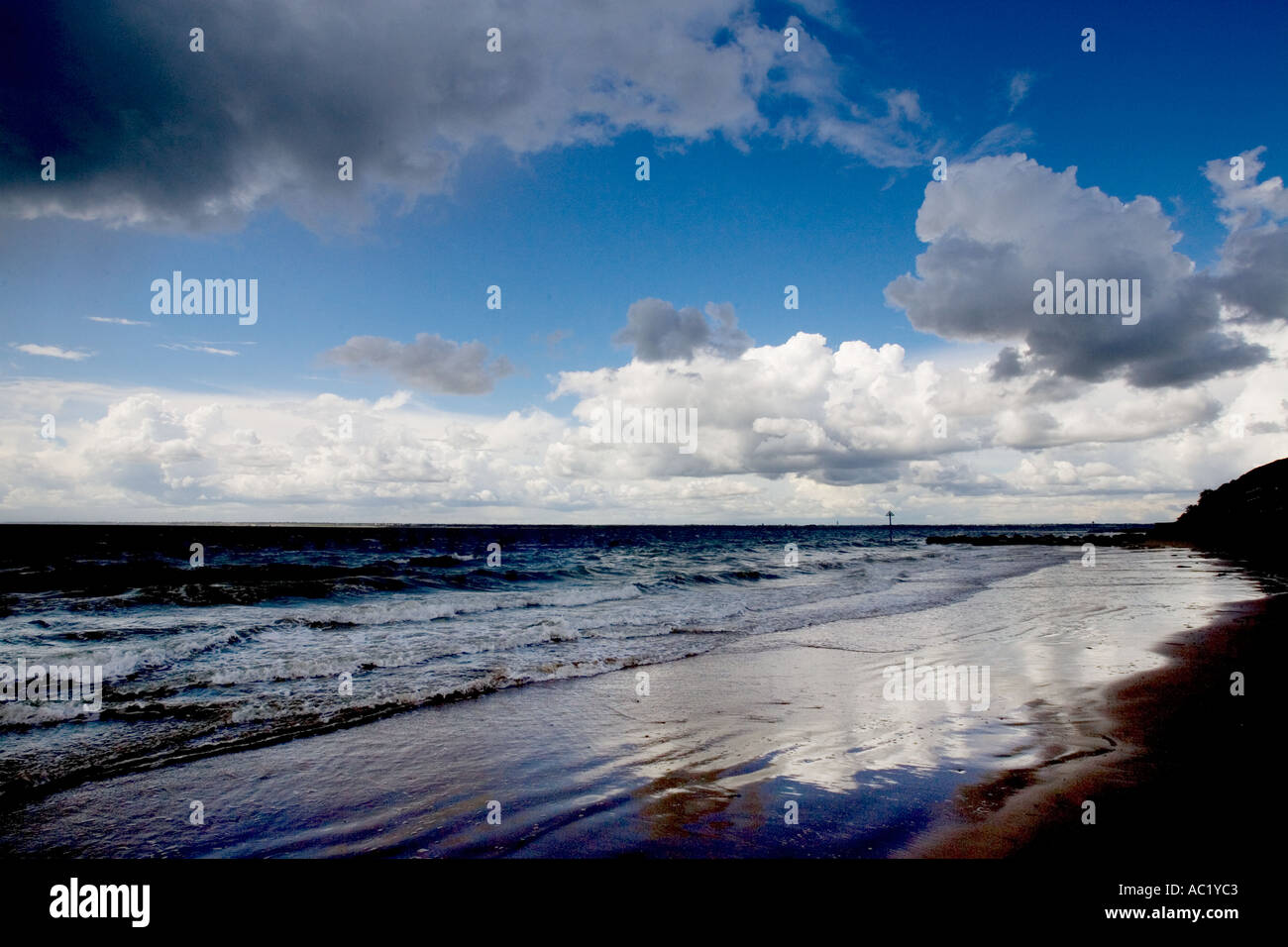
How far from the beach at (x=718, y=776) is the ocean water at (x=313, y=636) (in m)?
0.82

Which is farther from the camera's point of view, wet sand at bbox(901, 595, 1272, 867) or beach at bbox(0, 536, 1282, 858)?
beach at bbox(0, 536, 1282, 858)

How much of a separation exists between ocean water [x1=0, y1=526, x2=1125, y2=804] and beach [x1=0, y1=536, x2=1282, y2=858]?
823 mm

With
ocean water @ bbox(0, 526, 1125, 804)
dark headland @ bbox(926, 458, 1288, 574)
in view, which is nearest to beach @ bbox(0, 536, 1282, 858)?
ocean water @ bbox(0, 526, 1125, 804)

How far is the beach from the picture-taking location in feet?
14.6

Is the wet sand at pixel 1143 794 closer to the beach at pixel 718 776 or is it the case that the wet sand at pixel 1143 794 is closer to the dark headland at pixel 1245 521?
the beach at pixel 718 776

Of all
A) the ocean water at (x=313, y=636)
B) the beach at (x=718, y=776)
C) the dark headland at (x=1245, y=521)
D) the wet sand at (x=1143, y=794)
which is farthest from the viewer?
the dark headland at (x=1245, y=521)

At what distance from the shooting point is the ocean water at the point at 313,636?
720 centimetres

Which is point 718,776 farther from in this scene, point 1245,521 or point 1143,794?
point 1245,521

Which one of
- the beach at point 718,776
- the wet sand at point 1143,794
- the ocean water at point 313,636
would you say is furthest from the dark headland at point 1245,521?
the beach at point 718,776

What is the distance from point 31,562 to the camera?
31.8 m

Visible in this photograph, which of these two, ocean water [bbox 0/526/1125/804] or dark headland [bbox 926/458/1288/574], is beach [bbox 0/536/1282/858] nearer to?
ocean water [bbox 0/526/1125/804]

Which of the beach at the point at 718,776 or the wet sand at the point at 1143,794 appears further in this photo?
the beach at the point at 718,776

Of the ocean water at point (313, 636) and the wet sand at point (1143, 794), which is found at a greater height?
the wet sand at point (1143, 794)
